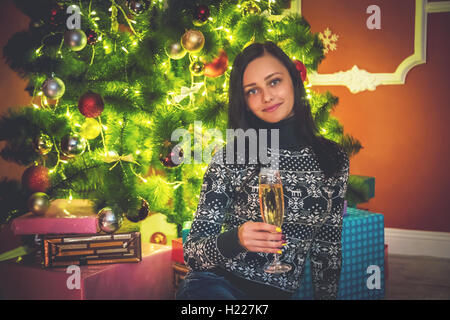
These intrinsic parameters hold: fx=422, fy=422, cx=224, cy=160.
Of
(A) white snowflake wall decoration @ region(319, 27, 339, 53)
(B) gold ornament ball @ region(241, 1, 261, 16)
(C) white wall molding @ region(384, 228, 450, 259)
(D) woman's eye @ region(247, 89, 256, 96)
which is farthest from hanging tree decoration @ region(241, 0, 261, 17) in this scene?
(C) white wall molding @ region(384, 228, 450, 259)

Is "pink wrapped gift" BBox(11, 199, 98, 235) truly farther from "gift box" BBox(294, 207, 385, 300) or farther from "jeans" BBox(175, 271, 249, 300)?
"gift box" BBox(294, 207, 385, 300)

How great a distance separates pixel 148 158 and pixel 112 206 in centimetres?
35

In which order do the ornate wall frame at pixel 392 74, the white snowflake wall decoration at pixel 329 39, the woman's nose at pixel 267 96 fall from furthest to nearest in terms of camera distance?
the white snowflake wall decoration at pixel 329 39
the ornate wall frame at pixel 392 74
the woman's nose at pixel 267 96

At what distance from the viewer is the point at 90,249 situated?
202 cm

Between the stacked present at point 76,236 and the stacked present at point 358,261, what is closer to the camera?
the stacked present at point 76,236

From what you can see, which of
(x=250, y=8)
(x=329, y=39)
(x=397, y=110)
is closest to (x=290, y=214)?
(x=250, y=8)

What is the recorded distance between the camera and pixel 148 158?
2150 millimetres

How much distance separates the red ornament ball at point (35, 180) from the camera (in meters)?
1.90

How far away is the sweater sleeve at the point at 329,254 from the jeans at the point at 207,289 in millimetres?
308

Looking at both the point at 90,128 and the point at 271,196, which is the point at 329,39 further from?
the point at 271,196

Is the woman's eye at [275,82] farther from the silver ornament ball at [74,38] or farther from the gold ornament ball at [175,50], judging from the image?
the silver ornament ball at [74,38]

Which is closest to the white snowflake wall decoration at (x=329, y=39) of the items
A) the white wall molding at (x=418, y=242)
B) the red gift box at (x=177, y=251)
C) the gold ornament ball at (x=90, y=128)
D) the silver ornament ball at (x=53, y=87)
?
the white wall molding at (x=418, y=242)

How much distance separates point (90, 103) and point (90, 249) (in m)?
0.70
